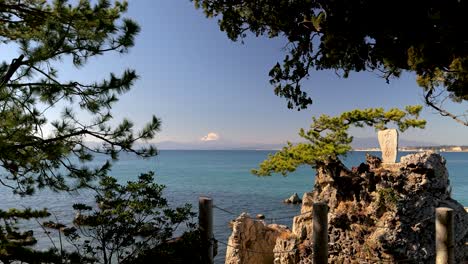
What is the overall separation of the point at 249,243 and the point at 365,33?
9.11 m

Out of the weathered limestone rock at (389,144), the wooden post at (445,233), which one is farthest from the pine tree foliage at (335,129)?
the wooden post at (445,233)

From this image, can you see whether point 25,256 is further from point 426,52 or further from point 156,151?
point 426,52

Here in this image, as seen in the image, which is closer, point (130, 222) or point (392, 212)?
point (130, 222)

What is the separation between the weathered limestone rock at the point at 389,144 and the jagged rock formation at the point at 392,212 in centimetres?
27

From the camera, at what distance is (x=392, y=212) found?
7898mm

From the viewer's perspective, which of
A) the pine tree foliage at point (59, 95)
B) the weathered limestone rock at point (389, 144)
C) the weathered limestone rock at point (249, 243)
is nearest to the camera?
the pine tree foliage at point (59, 95)

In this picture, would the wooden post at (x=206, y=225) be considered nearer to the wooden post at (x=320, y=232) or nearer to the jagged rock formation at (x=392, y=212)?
the wooden post at (x=320, y=232)

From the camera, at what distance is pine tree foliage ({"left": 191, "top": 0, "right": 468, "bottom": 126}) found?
506cm

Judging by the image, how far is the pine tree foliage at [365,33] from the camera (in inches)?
199

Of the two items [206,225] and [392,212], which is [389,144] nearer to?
[392,212]

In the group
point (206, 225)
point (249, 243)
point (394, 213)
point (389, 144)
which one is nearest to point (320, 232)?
point (206, 225)

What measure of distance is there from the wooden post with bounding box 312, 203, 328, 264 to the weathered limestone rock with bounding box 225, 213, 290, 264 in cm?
821

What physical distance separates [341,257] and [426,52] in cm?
525

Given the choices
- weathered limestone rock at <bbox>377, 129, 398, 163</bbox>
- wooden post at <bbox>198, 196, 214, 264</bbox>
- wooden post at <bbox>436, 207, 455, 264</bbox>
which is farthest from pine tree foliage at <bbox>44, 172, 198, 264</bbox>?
weathered limestone rock at <bbox>377, 129, 398, 163</bbox>
